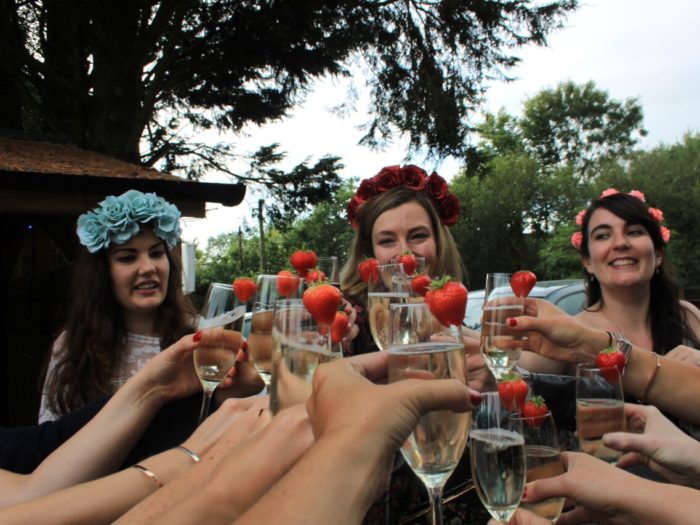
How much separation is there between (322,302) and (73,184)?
479 cm

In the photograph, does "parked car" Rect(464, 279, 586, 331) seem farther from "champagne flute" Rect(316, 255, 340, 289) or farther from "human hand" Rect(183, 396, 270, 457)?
"human hand" Rect(183, 396, 270, 457)

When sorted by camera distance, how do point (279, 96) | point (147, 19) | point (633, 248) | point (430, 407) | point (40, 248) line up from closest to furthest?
point (430, 407) < point (633, 248) < point (40, 248) < point (147, 19) < point (279, 96)

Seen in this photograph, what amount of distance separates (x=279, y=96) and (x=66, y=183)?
545cm

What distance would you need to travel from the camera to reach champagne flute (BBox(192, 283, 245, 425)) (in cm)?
175

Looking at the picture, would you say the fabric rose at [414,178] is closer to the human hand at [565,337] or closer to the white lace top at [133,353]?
the human hand at [565,337]

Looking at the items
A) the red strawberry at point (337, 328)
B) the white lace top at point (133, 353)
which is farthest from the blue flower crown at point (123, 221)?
the red strawberry at point (337, 328)

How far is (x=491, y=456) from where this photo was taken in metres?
1.33

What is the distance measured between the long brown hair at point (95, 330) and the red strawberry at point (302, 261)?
1.23m

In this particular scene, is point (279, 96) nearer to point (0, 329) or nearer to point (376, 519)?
point (0, 329)

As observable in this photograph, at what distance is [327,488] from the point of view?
0.70m

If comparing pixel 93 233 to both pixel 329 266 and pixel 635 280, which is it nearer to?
pixel 329 266

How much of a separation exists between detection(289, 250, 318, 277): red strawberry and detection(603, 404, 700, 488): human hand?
1469 mm

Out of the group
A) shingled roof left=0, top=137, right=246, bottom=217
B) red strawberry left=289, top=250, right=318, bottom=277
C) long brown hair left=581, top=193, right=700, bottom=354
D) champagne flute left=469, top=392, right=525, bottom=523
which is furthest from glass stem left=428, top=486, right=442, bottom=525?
shingled roof left=0, top=137, right=246, bottom=217

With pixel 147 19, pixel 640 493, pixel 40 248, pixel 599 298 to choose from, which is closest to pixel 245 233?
pixel 147 19
